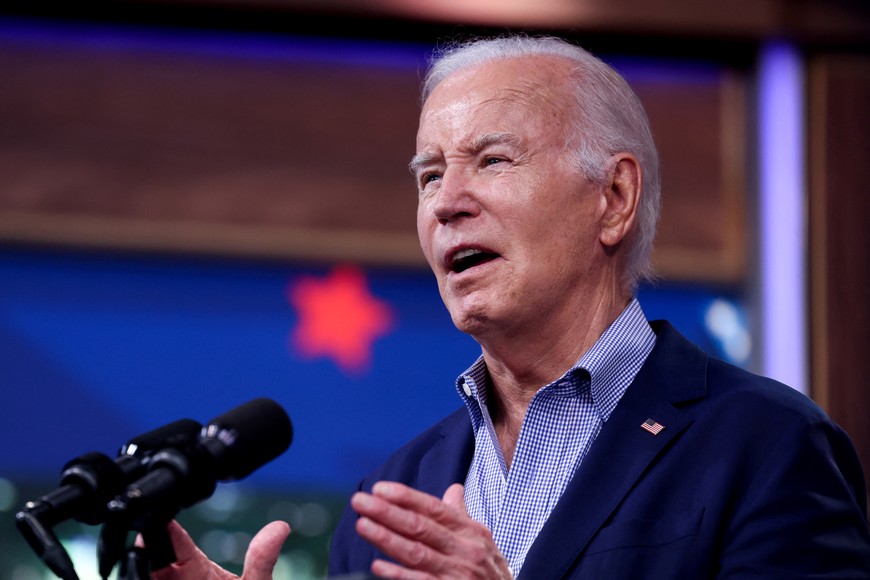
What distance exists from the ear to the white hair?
19mm

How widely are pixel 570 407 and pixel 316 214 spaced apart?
2049 millimetres

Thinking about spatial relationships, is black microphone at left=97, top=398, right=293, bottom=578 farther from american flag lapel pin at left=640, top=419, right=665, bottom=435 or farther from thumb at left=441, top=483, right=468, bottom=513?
american flag lapel pin at left=640, top=419, right=665, bottom=435

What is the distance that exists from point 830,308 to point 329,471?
1668 millimetres

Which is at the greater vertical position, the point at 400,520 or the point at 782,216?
the point at 782,216

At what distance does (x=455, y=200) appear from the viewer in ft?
6.24

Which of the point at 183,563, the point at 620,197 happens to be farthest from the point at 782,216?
the point at 183,563

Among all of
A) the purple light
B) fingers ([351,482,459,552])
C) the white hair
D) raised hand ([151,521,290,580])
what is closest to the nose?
the white hair

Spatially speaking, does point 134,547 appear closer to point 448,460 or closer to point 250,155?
point 448,460

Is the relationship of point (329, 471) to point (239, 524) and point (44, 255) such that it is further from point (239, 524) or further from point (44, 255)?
point (44, 255)

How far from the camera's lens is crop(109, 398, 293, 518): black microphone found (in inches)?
49.0

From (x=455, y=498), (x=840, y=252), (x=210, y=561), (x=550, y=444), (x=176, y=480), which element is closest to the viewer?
(x=176, y=480)

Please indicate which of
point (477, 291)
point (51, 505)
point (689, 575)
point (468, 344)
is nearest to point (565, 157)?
point (477, 291)

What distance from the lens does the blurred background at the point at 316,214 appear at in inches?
140

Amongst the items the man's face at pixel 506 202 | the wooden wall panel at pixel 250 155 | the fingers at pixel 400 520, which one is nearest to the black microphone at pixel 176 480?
the fingers at pixel 400 520
